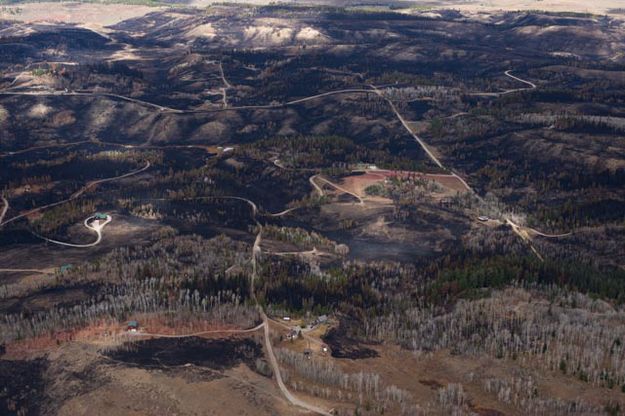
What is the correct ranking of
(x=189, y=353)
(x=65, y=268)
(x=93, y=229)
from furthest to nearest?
(x=93, y=229) < (x=65, y=268) < (x=189, y=353)

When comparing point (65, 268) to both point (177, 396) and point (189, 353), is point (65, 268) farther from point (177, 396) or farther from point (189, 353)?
point (177, 396)

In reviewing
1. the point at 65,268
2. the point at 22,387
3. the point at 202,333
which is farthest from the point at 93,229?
the point at 22,387

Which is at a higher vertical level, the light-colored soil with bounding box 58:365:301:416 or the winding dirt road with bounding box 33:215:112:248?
the light-colored soil with bounding box 58:365:301:416

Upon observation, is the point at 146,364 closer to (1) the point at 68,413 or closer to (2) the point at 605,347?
(1) the point at 68,413

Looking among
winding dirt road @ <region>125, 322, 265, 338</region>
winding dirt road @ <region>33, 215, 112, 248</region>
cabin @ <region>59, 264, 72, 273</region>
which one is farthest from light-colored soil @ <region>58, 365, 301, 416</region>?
winding dirt road @ <region>33, 215, 112, 248</region>

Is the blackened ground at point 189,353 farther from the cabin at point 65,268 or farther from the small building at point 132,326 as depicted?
the cabin at point 65,268

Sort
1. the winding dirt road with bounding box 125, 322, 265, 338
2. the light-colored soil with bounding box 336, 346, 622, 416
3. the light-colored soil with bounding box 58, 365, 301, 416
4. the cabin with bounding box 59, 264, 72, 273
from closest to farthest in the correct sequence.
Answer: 1. the light-colored soil with bounding box 58, 365, 301, 416
2. the light-colored soil with bounding box 336, 346, 622, 416
3. the winding dirt road with bounding box 125, 322, 265, 338
4. the cabin with bounding box 59, 264, 72, 273

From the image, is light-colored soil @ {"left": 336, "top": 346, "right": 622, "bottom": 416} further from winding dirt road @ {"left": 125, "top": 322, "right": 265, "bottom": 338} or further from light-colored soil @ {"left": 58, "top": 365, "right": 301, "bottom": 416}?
winding dirt road @ {"left": 125, "top": 322, "right": 265, "bottom": 338}

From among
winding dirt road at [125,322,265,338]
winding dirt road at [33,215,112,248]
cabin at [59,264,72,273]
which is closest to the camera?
winding dirt road at [125,322,265,338]

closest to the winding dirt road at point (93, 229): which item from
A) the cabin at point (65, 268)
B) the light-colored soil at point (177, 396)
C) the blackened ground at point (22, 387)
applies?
the cabin at point (65, 268)

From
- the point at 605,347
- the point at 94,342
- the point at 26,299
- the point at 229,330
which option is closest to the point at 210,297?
the point at 229,330

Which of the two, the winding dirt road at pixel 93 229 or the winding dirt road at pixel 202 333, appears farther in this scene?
the winding dirt road at pixel 93 229
